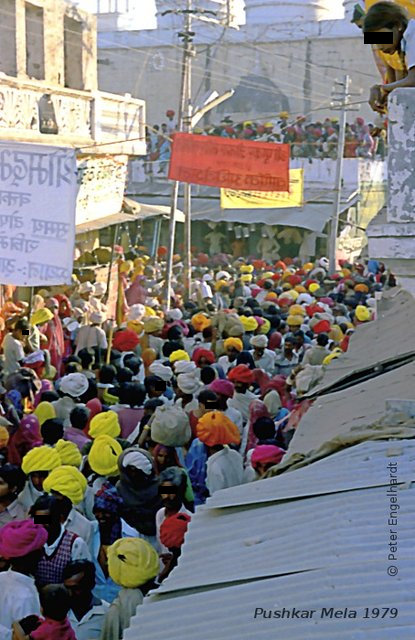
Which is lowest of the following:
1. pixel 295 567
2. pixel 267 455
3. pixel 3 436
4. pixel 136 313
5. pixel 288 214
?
pixel 288 214

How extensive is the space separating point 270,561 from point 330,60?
31.2m

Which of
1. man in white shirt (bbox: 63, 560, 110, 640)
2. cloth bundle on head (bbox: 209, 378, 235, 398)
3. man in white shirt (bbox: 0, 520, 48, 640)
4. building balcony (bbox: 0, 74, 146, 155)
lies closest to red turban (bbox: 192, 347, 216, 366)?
cloth bundle on head (bbox: 209, 378, 235, 398)

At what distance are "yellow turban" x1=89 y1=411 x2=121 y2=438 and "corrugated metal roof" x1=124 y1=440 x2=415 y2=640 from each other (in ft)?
10.6

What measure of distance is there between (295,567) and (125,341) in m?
7.94

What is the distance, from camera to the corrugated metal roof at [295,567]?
2.98m

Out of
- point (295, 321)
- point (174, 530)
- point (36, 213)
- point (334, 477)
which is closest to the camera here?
point (334, 477)

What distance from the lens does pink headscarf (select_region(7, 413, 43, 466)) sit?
7.10m

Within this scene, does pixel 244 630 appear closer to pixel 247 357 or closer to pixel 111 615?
pixel 111 615

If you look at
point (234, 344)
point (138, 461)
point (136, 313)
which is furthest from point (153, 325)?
point (138, 461)

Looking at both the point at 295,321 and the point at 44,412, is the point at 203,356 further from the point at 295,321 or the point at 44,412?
the point at 295,321

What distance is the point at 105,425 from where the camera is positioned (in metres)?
7.14

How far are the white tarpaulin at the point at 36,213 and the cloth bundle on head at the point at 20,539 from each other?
334 cm

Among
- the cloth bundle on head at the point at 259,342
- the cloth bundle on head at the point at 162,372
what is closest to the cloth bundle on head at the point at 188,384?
the cloth bundle on head at the point at 162,372

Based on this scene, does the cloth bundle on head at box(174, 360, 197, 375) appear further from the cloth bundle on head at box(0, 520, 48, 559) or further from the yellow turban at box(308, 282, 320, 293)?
the yellow turban at box(308, 282, 320, 293)
